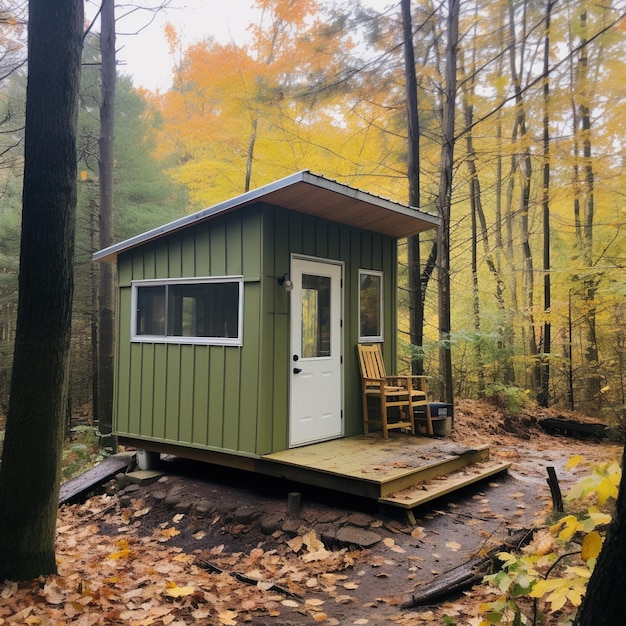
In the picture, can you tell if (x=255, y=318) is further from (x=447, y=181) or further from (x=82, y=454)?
(x=82, y=454)

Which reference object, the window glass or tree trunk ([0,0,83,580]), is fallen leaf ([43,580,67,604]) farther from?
the window glass

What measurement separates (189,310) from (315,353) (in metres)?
1.60

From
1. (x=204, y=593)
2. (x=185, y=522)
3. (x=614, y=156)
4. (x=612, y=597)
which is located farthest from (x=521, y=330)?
(x=612, y=597)

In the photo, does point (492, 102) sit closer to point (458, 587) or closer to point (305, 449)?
point (305, 449)

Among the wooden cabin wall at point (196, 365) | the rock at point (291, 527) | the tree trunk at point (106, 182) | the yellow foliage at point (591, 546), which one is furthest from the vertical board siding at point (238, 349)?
the yellow foliage at point (591, 546)

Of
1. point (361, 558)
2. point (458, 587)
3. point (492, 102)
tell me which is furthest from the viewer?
point (492, 102)

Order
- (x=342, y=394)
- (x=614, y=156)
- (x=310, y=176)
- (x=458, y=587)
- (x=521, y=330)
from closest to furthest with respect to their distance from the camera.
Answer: (x=458, y=587)
(x=310, y=176)
(x=342, y=394)
(x=614, y=156)
(x=521, y=330)

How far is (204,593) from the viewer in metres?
3.50

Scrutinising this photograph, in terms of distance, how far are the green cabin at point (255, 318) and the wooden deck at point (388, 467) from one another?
0.31 meters

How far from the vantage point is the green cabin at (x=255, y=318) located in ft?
18.0

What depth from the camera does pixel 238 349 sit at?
559cm

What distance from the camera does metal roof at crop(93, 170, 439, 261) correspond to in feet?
16.9

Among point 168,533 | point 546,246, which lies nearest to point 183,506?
point 168,533

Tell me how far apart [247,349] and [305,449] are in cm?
128
